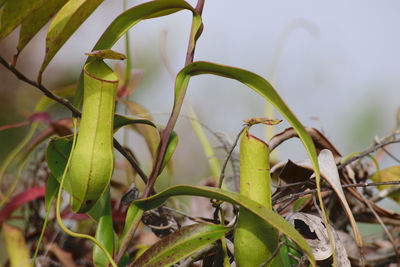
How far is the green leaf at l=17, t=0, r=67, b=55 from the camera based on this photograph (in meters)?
0.34

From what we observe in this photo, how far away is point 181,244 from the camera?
314 millimetres

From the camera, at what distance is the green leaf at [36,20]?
0.34m

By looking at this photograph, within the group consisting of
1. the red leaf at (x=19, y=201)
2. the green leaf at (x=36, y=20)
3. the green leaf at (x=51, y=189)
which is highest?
the green leaf at (x=36, y=20)

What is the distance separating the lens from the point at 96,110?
311 millimetres

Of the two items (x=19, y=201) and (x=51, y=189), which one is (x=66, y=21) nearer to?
(x=51, y=189)

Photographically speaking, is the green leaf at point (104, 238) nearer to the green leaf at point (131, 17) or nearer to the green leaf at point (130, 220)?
the green leaf at point (130, 220)

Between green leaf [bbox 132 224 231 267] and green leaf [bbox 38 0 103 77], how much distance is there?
0.18 metres

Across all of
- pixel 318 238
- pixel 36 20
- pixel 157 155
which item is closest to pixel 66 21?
pixel 36 20

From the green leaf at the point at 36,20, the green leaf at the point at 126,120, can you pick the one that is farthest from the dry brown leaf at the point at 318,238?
the green leaf at the point at 36,20

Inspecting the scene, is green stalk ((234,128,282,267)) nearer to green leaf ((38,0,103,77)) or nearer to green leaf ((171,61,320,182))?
green leaf ((171,61,320,182))

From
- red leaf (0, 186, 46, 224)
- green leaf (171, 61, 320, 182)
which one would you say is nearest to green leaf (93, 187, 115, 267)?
green leaf (171, 61, 320, 182)

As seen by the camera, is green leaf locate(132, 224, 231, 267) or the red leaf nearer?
green leaf locate(132, 224, 231, 267)

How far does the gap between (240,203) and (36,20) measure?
0.80ft

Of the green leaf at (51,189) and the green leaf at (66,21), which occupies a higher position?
the green leaf at (66,21)
